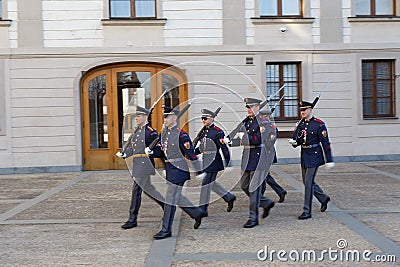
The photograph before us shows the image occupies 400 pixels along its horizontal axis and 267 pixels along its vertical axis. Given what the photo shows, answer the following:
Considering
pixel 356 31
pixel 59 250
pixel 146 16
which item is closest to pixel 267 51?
pixel 356 31

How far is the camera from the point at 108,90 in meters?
14.5

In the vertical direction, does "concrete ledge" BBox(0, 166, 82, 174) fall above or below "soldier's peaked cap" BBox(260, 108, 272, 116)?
below

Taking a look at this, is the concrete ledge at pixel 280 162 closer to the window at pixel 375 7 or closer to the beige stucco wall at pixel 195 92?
the beige stucco wall at pixel 195 92

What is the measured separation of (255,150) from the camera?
711cm

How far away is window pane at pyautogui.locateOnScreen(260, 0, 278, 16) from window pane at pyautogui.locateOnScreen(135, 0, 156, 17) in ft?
10.9

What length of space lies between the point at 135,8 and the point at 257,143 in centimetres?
887

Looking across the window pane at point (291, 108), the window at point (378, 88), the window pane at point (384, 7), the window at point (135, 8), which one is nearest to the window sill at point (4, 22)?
the window at point (135, 8)

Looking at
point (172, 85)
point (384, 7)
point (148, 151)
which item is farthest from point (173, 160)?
point (384, 7)

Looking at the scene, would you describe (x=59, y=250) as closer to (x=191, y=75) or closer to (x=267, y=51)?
(x=191, y=75)

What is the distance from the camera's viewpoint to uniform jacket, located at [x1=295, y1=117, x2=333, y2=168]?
24.1 ft

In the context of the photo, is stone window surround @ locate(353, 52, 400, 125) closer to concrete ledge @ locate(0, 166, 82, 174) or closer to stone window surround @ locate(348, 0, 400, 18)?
stone window surround @ locate(348, 0, 400, 18)

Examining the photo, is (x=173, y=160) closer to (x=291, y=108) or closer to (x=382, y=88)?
(x=291, y=108)

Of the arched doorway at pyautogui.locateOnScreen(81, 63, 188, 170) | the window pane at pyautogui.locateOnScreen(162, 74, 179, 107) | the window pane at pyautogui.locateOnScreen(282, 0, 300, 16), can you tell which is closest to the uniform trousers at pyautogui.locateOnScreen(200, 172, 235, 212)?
the window pane at pyautogui.locateOnScreen(162, 74, 179, 107)

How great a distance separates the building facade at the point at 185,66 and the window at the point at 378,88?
31 mm
